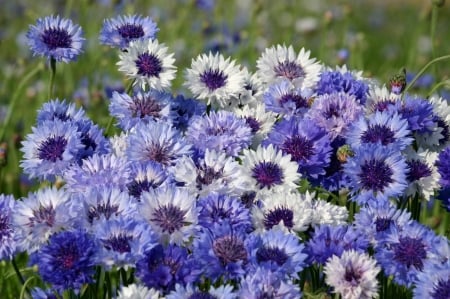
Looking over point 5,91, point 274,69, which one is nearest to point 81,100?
point 5,91

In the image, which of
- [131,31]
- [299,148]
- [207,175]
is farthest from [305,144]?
[131,31]

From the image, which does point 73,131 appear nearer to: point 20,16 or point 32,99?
point 32,99

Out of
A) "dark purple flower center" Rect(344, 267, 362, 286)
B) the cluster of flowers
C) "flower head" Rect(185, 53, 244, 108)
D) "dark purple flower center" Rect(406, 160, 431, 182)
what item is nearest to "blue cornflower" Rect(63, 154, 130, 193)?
the cluster of flowers

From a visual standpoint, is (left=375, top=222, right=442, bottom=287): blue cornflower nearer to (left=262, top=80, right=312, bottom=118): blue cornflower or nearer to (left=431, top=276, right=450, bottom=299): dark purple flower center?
(left=431, top=276, right=450, bottom=299): dark purple flower center

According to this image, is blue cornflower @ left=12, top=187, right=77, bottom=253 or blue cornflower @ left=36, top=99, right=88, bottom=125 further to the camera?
blue cornflower @ left=36, top=99, right=88, bottom=125

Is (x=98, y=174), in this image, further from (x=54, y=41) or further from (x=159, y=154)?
(x=54, y=41)

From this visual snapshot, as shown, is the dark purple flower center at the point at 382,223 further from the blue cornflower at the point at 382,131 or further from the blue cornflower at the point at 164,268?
the blue cornflower at the point at 164,268

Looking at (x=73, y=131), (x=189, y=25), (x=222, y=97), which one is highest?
(x=189, y=25)
